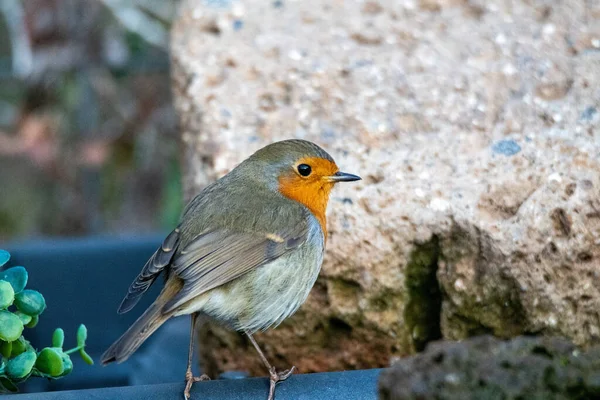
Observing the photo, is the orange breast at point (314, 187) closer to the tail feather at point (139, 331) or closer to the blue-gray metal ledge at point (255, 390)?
the tail feather at point (139, 331)

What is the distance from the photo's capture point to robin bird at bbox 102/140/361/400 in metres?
2.72

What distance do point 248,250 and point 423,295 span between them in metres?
0.60

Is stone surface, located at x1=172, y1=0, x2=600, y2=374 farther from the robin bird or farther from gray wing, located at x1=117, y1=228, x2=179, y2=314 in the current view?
gray wing, located at x1=117, y1=228, x2=179, y2=314

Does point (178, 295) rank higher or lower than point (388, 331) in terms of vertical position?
higher

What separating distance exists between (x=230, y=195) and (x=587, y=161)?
1.12 m

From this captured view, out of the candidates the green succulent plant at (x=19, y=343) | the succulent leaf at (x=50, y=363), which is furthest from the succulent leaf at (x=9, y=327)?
the succulent leaf at (x=50, y=363)

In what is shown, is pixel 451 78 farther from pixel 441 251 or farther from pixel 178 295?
pixel 178 295

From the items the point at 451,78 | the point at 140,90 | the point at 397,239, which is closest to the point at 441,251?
the point at 397,239

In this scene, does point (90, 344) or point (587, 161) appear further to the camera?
point (90, 344)

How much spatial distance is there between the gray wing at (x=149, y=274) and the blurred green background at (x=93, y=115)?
295cm

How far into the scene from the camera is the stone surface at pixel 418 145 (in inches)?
107

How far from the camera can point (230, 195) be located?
2967 mm

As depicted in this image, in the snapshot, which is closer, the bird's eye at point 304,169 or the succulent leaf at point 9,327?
the succulent leaf at point 9,327

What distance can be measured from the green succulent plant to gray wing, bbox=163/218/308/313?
0.40 metres
